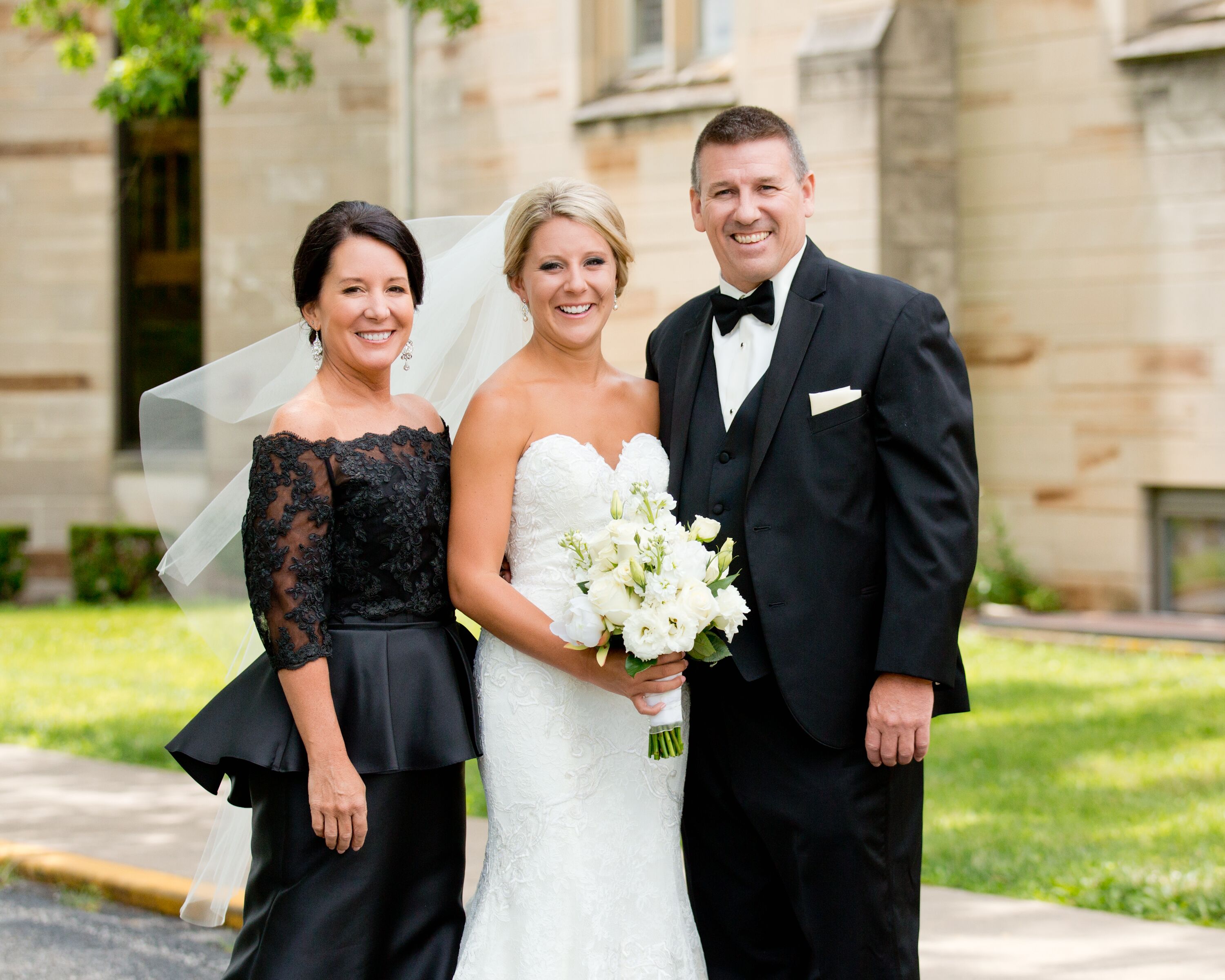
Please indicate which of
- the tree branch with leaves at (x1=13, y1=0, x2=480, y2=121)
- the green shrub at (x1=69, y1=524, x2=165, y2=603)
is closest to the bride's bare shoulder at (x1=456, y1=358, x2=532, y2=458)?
the tree branch with leaves at (x1=13, y1=0, x2=480, y2=121)

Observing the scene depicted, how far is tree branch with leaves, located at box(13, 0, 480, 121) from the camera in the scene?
8.64 meters

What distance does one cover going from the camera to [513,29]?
41.1 feet

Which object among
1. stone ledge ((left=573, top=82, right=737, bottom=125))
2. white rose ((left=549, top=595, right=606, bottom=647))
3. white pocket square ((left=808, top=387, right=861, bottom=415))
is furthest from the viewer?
stone ledge ((left=573, top=82, right=737, bottom=125))

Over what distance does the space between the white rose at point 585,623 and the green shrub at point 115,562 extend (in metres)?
11.5

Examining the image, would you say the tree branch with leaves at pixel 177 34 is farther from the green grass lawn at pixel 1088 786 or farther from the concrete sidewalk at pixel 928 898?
the green grass lawn at pixel 1088 786

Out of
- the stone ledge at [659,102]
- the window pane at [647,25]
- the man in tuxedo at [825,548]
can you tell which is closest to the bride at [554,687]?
the man in tuxedo at [825,548]

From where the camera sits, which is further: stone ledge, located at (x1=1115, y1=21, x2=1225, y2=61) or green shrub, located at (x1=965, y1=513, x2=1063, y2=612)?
green shrub, located at (x1=965, y1=513, x2=1063, y2=612)

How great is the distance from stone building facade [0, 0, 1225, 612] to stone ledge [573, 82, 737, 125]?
0.09ft

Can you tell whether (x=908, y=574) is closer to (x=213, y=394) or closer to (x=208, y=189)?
(x=213, y=394)

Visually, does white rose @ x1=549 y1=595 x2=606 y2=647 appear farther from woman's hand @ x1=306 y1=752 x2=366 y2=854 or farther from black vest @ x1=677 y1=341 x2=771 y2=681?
woman's hand @ x1=306 y1=752 x2=366 y2=854

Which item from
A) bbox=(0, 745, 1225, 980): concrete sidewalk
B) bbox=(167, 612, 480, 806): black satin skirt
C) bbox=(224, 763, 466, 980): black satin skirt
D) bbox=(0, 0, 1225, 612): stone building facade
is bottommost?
bbox=(0, 745, 1225, 980): concrete sidewalk

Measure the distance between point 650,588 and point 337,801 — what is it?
963mm

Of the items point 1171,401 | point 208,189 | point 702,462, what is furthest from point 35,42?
point 702,462

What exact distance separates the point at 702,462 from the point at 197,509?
6.32 ft
